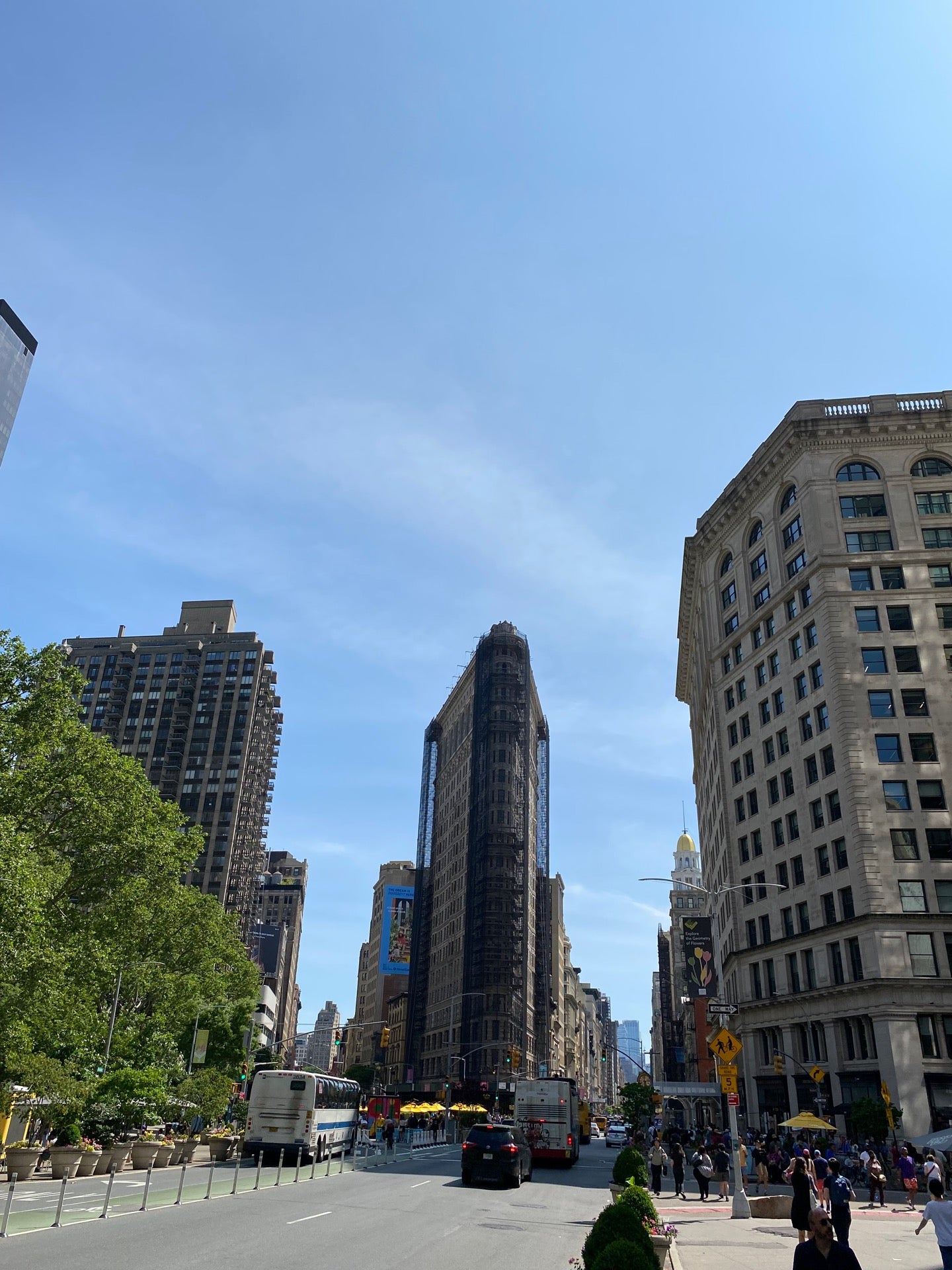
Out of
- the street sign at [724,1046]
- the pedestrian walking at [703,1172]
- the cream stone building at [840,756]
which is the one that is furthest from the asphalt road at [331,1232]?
the cream stone building at [840,756]

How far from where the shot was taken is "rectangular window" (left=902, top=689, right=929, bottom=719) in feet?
176

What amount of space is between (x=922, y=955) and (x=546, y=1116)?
21.2 m

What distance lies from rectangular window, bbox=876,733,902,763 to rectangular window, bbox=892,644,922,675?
4.35 meters

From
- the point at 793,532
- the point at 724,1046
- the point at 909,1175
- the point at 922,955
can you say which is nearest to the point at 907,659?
the point at 793,532

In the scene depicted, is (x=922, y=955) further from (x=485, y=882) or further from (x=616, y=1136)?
(x=485, y=882)

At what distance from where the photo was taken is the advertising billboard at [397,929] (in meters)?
146

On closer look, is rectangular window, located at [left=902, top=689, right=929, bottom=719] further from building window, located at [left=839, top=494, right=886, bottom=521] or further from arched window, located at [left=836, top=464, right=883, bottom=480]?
arched window, located at [left=836, top=464, right=883, bottom=480]

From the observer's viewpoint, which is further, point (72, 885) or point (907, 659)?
A: point (907, 659)

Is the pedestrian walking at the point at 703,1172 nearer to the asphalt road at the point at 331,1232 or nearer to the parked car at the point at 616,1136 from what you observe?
the asphalt road at the point at 331,1232

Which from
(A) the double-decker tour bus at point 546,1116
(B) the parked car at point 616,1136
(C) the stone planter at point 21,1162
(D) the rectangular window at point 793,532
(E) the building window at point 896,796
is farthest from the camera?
(B) the parked car at point 616,1136

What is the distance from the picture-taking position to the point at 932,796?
169ft

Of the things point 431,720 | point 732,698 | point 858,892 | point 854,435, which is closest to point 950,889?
point 858,892

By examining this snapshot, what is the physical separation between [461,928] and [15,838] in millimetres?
101906

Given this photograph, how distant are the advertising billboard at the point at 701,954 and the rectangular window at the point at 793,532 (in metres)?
26.6
